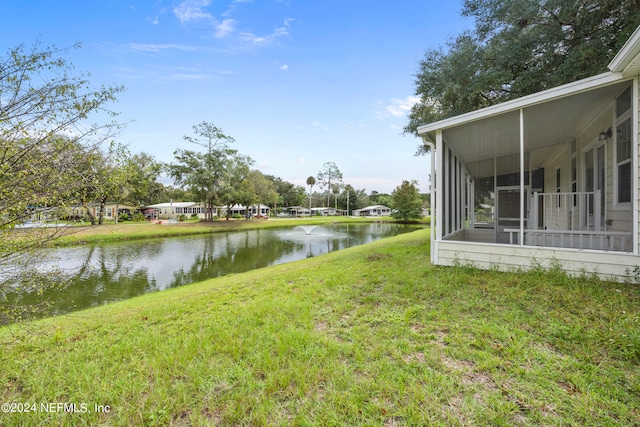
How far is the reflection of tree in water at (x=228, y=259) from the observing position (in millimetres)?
9656

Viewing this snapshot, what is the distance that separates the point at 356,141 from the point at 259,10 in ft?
48.4

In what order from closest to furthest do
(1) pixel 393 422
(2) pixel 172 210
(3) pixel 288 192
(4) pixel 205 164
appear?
(1) pixel 393 422
(4) pixel 205 164
(2) pixel 172 210
(3) pixel 288 192

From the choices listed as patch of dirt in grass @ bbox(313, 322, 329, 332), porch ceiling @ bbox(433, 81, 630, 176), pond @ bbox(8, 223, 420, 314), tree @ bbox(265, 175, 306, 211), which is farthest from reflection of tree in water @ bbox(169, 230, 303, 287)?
tree @ bbox(265, 175, 306, 211)

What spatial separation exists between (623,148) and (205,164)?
27.3 metres

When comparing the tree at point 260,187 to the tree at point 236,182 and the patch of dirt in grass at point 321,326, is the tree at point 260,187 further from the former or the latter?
the patch of dirt in grass at point 321,326

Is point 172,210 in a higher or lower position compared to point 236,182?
lower

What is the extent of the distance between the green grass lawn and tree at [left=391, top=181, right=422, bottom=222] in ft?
102

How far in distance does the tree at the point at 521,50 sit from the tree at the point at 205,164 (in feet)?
73.0

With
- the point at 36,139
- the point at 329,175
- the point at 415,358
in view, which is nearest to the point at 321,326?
the point at 415,358

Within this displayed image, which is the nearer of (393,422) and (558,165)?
(393,422)

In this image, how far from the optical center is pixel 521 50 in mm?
6660

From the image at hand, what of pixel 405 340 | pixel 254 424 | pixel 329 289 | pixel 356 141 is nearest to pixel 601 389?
pixel 405 340

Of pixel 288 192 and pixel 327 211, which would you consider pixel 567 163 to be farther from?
pixel 288 192

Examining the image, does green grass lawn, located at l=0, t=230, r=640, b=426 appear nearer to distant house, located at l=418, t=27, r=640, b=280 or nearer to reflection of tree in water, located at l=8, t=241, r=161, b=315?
distant house, located at l=418, t=27, r=640, b=280
